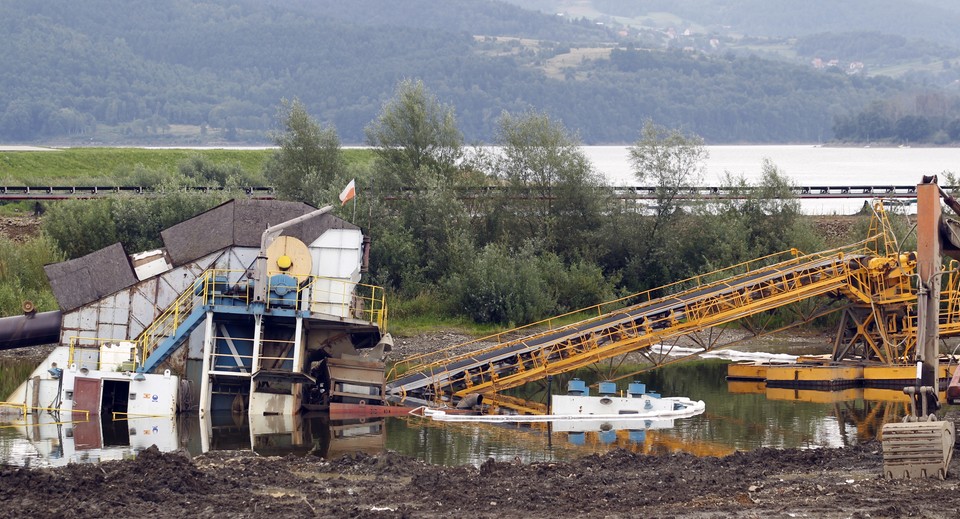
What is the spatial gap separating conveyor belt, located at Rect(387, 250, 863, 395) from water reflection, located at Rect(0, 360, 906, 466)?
1.54 metres

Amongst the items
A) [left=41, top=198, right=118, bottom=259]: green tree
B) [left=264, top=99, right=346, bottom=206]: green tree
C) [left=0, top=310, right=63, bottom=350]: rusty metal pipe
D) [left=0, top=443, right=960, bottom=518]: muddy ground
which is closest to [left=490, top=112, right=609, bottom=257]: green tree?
[left=264, top=99, right=346, bottom=206]: green tree

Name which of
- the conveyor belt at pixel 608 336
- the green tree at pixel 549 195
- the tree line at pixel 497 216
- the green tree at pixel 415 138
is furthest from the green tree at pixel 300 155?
the conveyor belt at pixel 608 336

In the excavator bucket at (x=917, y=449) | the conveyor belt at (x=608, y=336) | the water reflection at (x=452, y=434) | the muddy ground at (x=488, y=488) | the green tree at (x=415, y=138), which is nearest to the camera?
the muddy ground at (x=488, y=488)

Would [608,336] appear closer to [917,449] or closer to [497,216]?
[917,449]

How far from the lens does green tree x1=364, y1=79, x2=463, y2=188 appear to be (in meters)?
63.8

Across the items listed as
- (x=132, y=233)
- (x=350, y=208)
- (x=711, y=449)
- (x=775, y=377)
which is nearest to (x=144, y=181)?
(x=132, y=233)

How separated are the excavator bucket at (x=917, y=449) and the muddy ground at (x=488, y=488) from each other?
38 cm

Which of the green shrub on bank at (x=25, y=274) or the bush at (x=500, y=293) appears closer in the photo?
the green shrub on bank at (x=25, y=274)

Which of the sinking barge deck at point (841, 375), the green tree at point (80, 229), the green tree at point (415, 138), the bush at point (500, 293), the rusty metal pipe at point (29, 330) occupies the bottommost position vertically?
the sinking barge deck at point (841, 375)

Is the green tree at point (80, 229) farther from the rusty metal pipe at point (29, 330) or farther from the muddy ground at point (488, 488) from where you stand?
the muddy ground at point (488, 488)

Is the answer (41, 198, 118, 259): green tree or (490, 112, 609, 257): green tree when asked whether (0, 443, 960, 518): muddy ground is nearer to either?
(41, 198, 118, 259): green tree

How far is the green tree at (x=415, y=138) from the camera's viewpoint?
63781 mm

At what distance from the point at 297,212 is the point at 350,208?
17.3 metres

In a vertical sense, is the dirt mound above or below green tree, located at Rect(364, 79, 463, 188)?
below
